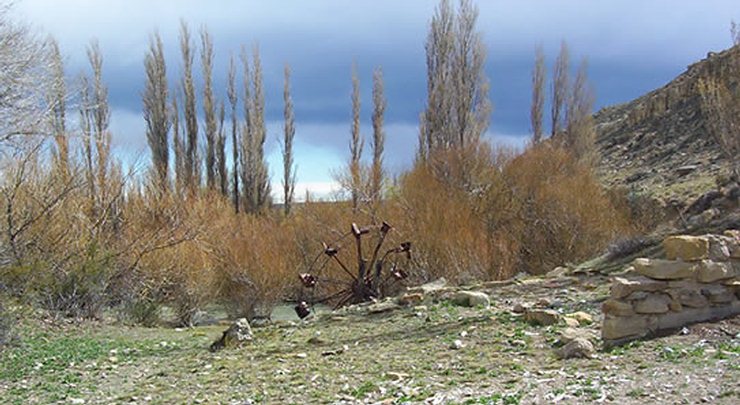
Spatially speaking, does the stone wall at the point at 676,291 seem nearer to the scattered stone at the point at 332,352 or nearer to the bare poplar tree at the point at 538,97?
the scattered stone at the point at 332,352

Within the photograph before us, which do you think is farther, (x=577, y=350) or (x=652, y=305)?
(x=652, y=305)

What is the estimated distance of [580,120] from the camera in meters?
37.3

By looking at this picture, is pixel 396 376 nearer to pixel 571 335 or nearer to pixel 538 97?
pixel 571 335

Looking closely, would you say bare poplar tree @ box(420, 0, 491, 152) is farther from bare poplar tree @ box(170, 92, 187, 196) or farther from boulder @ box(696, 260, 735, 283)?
boulder @ box(696, 260, 735, 283)

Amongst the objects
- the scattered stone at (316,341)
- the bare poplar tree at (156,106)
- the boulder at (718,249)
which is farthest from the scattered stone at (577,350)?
the bare poplar tree at (156,106)

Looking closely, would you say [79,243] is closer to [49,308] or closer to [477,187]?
[49,308]

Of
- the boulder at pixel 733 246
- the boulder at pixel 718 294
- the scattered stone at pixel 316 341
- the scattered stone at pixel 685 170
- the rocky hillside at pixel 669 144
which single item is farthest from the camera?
the scattered stone at pixel 685 170

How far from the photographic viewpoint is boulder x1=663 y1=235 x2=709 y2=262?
7645 millimetres

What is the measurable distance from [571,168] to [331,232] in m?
8.62

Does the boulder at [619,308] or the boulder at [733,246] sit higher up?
the boulder at [733,246]

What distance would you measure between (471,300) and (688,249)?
4.01m

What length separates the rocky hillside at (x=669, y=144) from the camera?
27.1 metres

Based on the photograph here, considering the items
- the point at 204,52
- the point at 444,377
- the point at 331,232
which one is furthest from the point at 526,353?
the point at 204,52

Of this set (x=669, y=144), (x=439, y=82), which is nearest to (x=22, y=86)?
(x=439, y=82)
